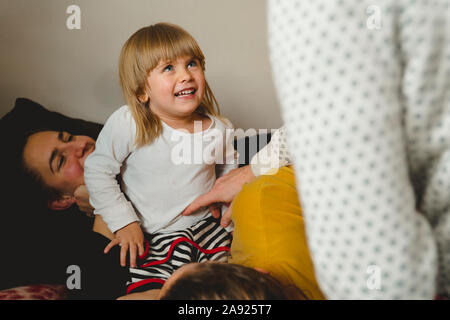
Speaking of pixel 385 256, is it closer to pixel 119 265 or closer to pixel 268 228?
pixel 268 228

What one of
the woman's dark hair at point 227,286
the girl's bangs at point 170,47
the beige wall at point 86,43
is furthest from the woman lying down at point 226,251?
the girl's bangs at point 170,47

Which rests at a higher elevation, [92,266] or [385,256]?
[385,256]

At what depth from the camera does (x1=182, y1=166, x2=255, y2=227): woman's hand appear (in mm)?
836

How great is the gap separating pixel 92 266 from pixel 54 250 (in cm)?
9

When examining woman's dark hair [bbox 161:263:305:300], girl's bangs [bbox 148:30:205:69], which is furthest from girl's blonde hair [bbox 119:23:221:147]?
woman's dark hair [bbox 161:263:305:300]

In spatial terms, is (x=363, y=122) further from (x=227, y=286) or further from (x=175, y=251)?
(x=175, y=251)

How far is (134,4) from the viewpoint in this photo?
0.91 meters

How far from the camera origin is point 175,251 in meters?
0.78

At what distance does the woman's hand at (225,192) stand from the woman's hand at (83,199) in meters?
0.24

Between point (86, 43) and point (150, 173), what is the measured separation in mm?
405

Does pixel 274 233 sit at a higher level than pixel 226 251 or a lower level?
higher

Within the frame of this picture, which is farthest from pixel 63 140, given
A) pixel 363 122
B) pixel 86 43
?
pixel 363 122

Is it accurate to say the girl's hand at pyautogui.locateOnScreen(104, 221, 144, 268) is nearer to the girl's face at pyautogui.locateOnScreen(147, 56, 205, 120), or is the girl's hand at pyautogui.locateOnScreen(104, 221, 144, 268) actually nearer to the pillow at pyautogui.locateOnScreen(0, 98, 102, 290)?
the pillow at pyautogui.locateOnScreen(0, 98, 102, 290)

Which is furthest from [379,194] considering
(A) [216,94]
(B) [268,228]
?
(A) [216,94]
